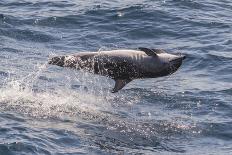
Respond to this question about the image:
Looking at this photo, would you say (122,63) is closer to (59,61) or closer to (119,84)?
(119,84)

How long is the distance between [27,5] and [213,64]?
930cm

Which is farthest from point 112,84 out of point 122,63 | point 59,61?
point 59,61

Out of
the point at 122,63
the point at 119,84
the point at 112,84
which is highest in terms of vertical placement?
the point at 122,63

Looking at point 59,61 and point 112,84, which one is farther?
point 112,84

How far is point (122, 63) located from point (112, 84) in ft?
13.3

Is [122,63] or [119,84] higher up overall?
[122,63]

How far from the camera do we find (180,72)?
1884 cm

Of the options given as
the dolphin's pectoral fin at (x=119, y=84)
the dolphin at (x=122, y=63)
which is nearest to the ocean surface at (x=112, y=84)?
the dolphin's pectoral fin at (x=119, y=84)

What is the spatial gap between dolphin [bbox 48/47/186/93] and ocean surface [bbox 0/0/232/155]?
3.66 feet

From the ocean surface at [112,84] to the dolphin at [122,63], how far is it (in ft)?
3.66

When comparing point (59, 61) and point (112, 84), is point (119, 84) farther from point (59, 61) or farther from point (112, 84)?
point (112, 84)

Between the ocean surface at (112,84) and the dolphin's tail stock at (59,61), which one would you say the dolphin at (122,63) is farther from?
the ocean surface at (112,84)

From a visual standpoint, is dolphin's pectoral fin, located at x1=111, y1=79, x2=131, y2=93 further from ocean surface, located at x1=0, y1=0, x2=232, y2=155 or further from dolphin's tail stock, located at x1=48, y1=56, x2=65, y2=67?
dolphin's tail stock, located at x1=48, y1=56, x2=65, y2=67

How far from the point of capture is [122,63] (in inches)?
551
